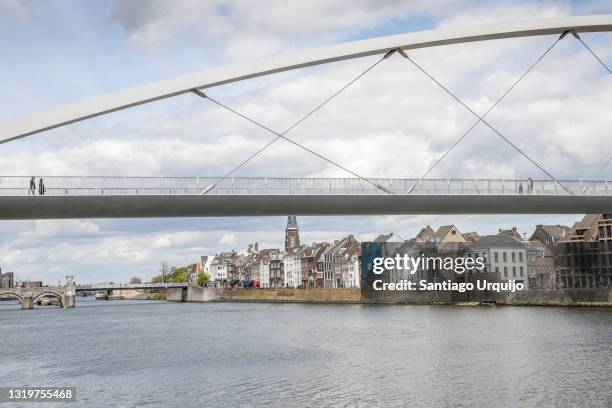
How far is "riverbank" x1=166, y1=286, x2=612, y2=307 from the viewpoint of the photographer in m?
56.8

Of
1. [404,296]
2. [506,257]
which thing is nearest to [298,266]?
[404,296]

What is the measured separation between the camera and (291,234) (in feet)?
443

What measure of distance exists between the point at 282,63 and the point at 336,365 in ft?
40.6

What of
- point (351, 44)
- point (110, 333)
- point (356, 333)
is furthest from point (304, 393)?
point (110, 333)

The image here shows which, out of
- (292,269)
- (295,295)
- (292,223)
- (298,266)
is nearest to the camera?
(295,295)

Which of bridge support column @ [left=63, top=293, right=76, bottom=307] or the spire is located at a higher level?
the spire

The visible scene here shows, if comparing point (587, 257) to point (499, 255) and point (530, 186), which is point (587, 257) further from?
point (530, 186)

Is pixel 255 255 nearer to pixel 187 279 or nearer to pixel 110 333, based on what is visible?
pixel 187 279

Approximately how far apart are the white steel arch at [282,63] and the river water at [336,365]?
304 inches

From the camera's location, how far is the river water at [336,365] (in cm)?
1822

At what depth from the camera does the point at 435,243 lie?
270ft

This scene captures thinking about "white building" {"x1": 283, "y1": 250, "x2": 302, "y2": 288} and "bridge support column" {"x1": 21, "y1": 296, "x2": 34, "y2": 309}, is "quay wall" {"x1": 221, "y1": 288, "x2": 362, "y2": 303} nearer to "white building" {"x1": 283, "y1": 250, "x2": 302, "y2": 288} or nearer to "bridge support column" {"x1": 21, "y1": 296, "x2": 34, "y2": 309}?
"white building" {"x1": 283, "y1": 250, "x2": 302, "y2": 288}

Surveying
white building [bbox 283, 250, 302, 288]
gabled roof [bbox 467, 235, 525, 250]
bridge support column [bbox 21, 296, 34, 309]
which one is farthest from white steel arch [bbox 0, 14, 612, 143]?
white building [bbox 283, 250, 302, 288]

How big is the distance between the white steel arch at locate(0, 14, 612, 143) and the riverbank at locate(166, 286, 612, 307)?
42273 mm
